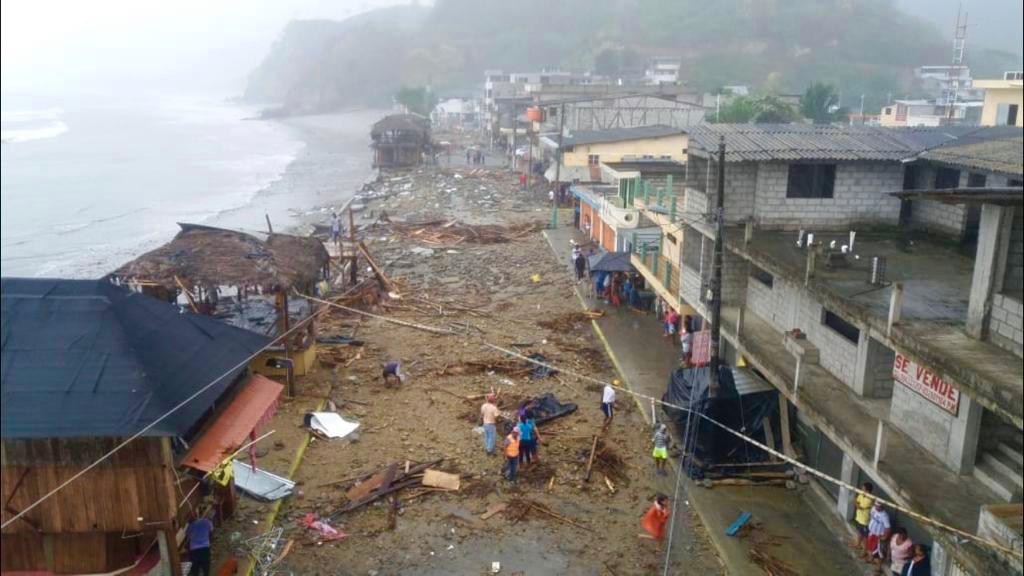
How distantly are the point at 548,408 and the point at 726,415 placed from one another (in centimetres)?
507

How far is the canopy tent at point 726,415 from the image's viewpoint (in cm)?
1658

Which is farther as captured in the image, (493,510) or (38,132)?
(38,132)

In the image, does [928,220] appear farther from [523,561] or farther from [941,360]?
[523,561]

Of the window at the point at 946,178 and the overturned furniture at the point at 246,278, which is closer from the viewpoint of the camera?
the window at the point at 946,178

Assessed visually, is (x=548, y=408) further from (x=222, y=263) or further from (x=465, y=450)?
(x=222, y=263)

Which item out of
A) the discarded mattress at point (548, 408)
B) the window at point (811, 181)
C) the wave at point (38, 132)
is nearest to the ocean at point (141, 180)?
the wave at point (38, 132)

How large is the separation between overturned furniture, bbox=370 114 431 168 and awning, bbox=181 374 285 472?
6297 cm

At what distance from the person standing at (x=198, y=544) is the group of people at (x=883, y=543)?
10.2 metres

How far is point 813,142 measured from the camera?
20.0m

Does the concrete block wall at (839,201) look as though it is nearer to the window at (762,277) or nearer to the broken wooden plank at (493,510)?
the window at (762,277)

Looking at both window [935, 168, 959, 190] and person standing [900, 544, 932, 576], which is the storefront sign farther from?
window [935, 168, 959, 190]

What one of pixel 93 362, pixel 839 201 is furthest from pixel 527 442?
pixel 93 362

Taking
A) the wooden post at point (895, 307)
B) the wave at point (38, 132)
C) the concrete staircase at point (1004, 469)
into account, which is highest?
the wooden post at point (895, 307)

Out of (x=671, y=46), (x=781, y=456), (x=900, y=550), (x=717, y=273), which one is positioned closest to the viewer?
(x=781, y=456)
